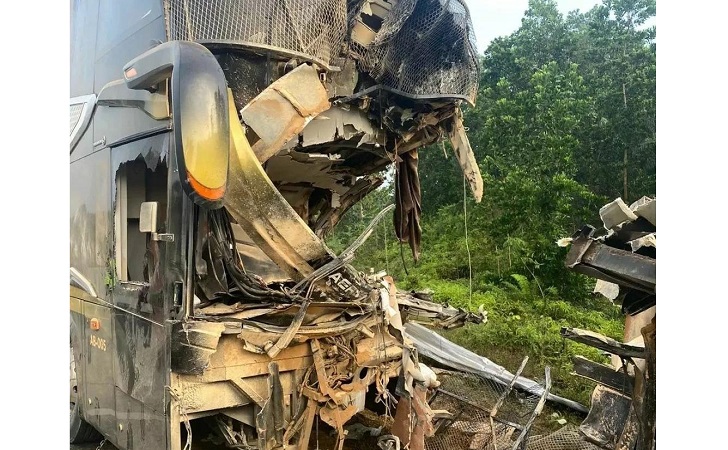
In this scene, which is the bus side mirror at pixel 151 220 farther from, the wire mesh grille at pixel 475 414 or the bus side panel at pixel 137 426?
the wire mesh grille at pixel 475 414

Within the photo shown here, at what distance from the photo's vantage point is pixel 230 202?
299cm

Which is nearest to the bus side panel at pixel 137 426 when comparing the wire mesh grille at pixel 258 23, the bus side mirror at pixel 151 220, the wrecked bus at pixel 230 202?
the wrecked bus at pixel 230 202

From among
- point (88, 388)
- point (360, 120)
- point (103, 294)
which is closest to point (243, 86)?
point (360, 120)

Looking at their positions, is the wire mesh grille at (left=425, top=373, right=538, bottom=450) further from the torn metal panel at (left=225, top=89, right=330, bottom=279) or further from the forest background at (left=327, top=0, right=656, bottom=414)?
the torn metal panel at (left=225, top=89, right=330, bottom=279)

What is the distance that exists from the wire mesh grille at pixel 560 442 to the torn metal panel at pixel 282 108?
4.23 meters

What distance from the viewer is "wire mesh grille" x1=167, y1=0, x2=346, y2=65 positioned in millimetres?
3377

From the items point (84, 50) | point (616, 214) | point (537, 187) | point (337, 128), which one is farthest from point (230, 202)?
point (537, 187)

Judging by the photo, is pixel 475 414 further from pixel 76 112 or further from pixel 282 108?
pixel 76 112

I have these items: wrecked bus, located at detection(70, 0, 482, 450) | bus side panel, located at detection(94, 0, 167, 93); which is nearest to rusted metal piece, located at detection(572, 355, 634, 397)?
wrecked bus, located at detection(70, 0, 482, 450)

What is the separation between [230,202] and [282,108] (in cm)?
66

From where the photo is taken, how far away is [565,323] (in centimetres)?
967

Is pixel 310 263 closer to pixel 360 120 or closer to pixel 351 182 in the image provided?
pixel 360 120

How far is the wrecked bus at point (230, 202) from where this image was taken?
10.5 feet

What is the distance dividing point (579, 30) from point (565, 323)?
5847 mm
